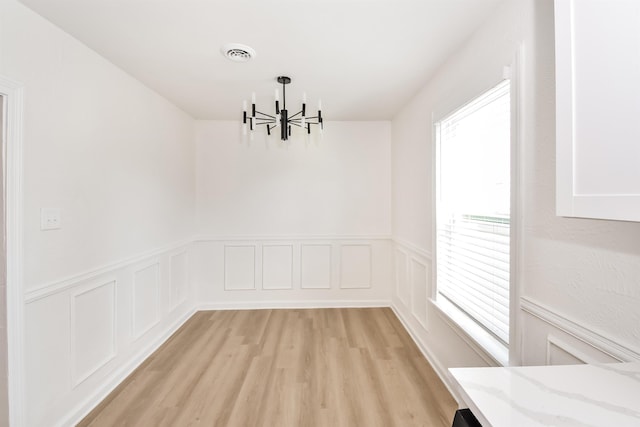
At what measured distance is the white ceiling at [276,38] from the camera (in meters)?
1.63

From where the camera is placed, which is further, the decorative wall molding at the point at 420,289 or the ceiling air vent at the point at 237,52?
the decorative wall molding at the point at 420,289

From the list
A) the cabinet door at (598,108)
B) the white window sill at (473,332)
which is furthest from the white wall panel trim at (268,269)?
the cabinet door at (598,108)

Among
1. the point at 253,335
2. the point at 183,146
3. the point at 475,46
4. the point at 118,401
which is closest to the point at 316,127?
the point at 183,146

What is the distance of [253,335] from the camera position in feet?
10.3

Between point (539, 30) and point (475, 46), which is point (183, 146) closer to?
point (475, 46)

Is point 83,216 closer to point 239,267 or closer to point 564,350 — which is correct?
point 239,267

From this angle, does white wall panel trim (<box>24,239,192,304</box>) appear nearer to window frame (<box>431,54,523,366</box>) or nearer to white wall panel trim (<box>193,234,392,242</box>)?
white wall panel trim (<box>193,234,392,242</box>)

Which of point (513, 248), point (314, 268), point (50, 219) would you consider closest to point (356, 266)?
point (314, 268)

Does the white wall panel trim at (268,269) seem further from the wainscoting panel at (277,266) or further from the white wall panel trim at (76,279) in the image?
the white wall panel trim at (76,279)

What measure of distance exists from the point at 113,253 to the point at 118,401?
1.04m

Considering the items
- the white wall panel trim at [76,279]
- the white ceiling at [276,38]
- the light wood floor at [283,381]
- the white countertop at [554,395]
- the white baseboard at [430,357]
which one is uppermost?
the white ceiling at [276,38]

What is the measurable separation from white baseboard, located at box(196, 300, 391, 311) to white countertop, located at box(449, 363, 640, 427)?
10.3 feet

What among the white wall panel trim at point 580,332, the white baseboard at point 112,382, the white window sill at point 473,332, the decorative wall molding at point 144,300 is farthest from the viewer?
the decorative wall molding at point 144,300

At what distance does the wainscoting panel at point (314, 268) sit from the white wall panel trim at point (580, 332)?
272cm
